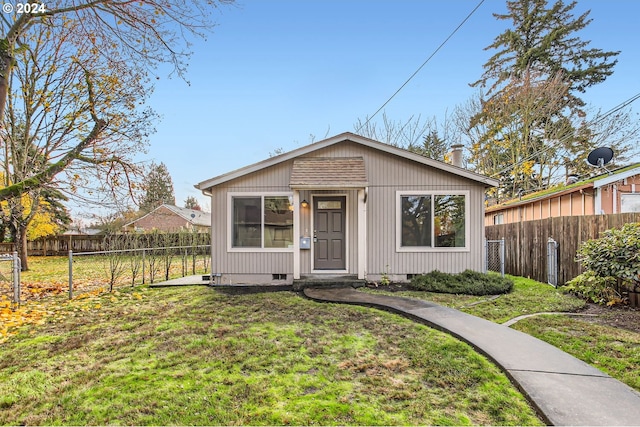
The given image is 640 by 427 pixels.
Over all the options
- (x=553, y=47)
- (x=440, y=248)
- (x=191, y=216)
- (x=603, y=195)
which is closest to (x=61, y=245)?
(x=191, y=216)

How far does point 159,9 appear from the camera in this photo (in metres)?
5.88

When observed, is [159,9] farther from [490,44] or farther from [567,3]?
[567,3]

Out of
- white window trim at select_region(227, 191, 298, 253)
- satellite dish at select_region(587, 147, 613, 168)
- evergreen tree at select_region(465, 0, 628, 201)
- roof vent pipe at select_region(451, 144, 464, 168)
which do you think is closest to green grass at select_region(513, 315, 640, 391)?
roof vent pipe at select_region(451, 144, 464, 168)

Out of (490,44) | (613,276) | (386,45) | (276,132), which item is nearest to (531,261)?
(613,276)

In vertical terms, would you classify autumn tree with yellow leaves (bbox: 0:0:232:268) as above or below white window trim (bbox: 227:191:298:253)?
above

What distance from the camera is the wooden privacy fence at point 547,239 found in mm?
6574

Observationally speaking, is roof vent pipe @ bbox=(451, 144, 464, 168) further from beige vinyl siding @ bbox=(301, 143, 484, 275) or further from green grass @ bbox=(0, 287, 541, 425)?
green grass @ bbox=(0, 287, 541, 425)

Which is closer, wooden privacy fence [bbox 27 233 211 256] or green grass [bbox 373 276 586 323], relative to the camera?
green grass [bbox 373 276 586 323]

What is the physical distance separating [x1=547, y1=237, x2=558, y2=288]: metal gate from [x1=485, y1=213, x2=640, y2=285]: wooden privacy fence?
89 millimetres

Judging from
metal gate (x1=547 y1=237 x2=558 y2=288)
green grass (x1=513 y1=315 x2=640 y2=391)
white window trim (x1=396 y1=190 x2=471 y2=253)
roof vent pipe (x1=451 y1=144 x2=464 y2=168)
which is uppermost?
roof vent pipe (x1=451 y1=144 x2=464 y2=168)

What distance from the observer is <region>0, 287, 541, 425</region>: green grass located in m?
2.43

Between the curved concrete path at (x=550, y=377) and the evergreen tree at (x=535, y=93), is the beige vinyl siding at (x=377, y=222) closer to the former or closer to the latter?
the curved concrete path at (x=550, y=377)

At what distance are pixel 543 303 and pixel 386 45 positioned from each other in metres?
10.0

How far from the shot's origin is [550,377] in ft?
9.52
